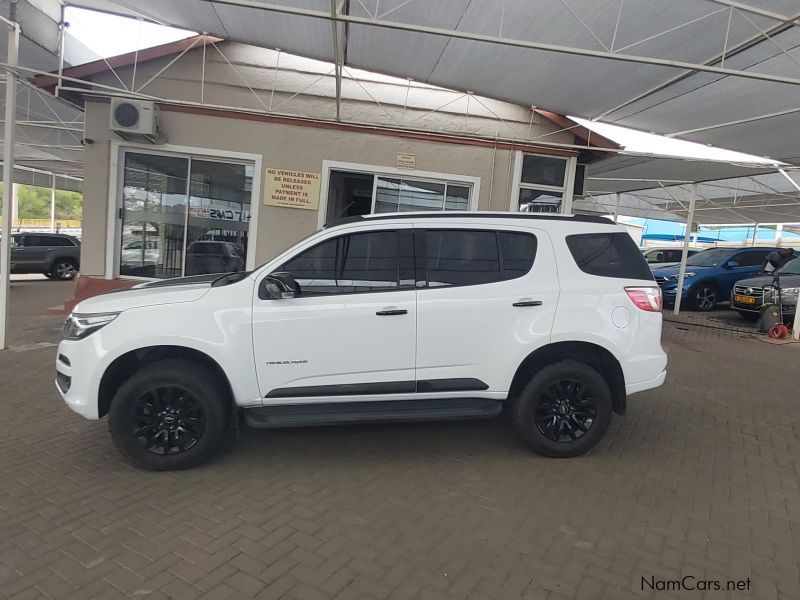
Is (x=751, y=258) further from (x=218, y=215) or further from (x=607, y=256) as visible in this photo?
(x=218, y=215)

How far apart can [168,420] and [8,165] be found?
208 inches

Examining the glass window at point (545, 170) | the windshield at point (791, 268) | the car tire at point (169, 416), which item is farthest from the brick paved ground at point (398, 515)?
the windshield at point (791, 268)

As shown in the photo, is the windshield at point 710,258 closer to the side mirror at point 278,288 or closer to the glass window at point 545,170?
→ the glass window at point 545,170

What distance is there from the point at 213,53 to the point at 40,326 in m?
5.49

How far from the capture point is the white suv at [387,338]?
3.66 metres

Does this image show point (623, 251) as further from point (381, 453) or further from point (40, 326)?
point (40, 326)

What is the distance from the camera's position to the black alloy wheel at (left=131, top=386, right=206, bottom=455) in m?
3.66

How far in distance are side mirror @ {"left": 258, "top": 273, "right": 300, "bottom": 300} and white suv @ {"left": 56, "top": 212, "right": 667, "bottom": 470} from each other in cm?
1

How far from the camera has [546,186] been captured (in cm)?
967

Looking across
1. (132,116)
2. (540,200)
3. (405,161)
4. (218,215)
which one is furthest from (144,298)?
(540,200)

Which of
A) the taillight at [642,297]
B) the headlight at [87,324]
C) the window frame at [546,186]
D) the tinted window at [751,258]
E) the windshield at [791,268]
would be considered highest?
the window frame at [546,186]

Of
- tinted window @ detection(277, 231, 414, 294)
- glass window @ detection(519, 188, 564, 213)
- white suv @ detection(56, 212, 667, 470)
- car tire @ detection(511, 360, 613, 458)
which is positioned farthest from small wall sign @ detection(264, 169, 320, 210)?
car tire @ detection(511, 360, 613, 458)

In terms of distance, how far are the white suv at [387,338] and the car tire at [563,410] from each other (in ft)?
0.04

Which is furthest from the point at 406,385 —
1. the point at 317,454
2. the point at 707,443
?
the point at 707,443
